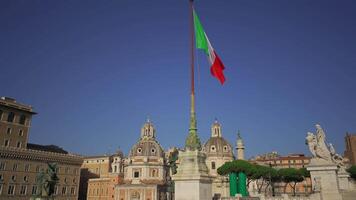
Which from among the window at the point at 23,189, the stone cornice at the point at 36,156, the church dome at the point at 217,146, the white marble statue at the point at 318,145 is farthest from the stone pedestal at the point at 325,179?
the church dome at the point at 217,146

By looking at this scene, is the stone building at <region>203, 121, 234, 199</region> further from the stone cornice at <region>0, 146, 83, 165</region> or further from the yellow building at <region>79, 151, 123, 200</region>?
the stone cornice at <region>0, 146, 83, 165</region>

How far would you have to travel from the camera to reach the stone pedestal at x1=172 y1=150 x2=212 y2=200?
16969 millimetres

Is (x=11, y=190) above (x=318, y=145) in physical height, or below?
below

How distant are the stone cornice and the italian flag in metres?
52.2

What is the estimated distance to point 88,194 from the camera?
284 feet

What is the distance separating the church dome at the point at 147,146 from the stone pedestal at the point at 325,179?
6613 cm

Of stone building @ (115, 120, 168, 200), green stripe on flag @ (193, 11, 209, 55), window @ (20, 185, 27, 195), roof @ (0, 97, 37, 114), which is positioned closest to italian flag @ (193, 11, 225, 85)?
green stripe on flag @ (193, 11, 209, 55)

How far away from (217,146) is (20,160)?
51.1 meters

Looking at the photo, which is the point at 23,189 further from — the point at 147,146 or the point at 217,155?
the point at 217,155

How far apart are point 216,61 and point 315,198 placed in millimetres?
12700

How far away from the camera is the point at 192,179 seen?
1709cm

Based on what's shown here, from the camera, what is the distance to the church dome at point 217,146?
9053 centimetres

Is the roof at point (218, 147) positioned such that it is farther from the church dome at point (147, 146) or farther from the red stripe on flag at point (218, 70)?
the red stripe on flag at point (218, 70)

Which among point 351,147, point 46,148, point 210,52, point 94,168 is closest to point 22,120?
point 46,148
